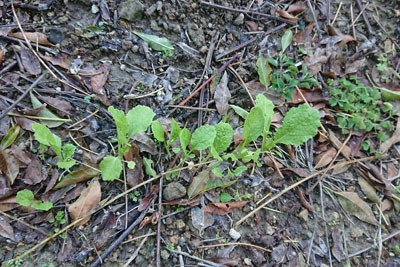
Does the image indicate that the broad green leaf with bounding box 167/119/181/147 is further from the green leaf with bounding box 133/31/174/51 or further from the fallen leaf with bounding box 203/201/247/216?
the green leaf with bounding box 133/31/174/51

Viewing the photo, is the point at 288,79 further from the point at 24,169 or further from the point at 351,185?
the point at 24,169

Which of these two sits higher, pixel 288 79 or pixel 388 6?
pixel 388 6

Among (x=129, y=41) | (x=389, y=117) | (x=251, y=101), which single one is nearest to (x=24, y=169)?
(x=129, y=41)

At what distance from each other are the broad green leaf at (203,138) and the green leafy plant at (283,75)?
2.19 feet

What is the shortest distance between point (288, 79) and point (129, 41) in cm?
113

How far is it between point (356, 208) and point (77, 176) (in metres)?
1.73

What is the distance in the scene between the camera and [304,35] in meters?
2.26

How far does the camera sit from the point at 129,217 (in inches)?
60.2

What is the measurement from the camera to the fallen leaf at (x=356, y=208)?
1851 millimetres

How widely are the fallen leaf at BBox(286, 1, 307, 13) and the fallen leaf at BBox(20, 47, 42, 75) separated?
1864mm

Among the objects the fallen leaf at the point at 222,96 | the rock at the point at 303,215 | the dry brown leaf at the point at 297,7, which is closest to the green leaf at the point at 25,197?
the fallen leaf at the point at 222,96

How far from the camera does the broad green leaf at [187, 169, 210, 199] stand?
162 cm

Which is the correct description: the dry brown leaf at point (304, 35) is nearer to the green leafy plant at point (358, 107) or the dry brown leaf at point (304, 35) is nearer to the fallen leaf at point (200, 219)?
the green leafy plant at point (358, 107)

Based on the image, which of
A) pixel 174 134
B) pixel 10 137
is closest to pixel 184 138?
pixel 174 134
